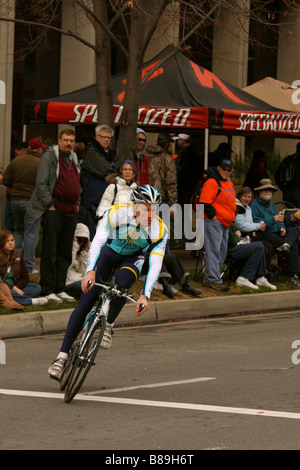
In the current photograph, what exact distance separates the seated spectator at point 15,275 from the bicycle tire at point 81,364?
4.60m

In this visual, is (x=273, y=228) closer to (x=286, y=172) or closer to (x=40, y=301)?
(x=286, y=172)

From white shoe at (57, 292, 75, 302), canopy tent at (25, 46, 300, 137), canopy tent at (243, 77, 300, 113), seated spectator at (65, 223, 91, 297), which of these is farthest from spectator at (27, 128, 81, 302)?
canopy tent at (243, 77, 300, 113)

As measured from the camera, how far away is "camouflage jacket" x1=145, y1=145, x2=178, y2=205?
16.3m

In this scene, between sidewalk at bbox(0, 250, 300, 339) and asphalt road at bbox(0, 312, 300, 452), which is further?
sidewalk at bbox(0, 250, 300, 339)

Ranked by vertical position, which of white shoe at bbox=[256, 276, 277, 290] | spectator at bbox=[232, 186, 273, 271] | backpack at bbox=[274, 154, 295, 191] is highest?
backpack at bbox=[274, 154, 295, 191]

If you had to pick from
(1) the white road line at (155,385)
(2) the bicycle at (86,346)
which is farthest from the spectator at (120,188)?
(2) the bicycle at (86,346)

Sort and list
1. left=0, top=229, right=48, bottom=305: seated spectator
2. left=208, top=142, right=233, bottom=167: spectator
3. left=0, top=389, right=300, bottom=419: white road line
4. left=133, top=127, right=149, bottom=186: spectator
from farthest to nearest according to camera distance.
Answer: left=208, top=142, right=233, bottom=167: spectator, left=133, top=127, right=149, bottom=186: spectator, left=0, top=229, right=48, bottom=305: seated spectator, left=0, top=389, right=300, bottom=419: white road line

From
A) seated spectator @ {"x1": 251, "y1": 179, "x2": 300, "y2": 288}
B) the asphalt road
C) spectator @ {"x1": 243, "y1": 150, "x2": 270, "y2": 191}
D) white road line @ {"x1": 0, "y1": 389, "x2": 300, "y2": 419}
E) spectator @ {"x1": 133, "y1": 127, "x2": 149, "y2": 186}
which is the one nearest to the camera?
the asphalt road

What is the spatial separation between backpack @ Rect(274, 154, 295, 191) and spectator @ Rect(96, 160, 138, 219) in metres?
6.12

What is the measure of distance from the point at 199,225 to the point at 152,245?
690cm

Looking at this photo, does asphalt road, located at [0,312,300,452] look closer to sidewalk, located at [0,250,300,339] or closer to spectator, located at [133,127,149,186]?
sidewalk, located at [0,250,300,339]

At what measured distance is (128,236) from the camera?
8789 mm

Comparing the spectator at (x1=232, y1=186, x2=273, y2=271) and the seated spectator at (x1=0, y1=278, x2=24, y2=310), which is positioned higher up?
the spectator at (x1=232, y1=186, x2=273, y2=271)

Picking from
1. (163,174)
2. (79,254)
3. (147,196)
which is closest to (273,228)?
(163,174)
